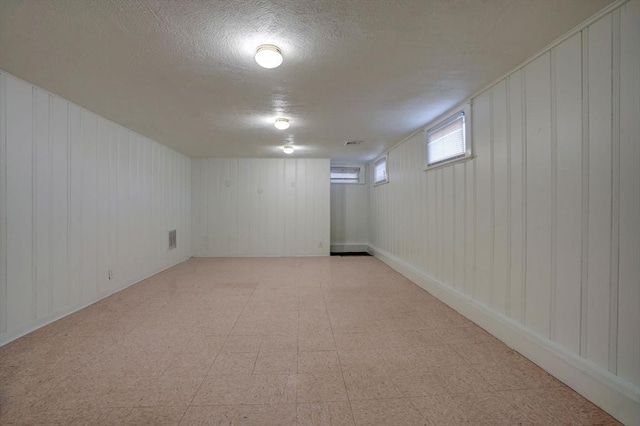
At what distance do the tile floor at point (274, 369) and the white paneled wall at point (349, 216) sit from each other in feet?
13.7

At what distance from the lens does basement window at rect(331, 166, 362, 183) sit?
760 centimetres

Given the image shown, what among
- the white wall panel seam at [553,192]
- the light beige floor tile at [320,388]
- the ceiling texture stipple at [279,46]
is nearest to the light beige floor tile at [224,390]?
the light beige floor tile at [320,388]

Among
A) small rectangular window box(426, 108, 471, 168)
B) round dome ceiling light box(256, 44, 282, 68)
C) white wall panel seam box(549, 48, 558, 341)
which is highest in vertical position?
round dome ceiling light box(256, 44, 282, 68)

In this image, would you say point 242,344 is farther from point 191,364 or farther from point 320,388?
point 320,388

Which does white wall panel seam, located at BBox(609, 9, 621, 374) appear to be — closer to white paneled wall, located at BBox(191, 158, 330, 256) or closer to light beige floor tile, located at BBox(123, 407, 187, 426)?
light beige floor tile, located at BBox(123, 407, 187, 426)

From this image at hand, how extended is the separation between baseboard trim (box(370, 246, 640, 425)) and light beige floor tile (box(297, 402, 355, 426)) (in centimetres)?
151

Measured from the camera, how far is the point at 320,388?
1.81m

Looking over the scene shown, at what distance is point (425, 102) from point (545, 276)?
6.82ft

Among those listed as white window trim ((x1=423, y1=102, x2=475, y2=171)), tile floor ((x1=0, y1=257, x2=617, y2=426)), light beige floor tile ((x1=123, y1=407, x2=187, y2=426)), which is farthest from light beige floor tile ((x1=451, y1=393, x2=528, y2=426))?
white window trim ((x1=423, y1=102, x2=475, y2=171))

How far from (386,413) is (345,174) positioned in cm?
647

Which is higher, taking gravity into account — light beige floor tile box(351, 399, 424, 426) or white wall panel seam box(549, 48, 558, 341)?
white wall panel seam box(549, 48, 558, 341)

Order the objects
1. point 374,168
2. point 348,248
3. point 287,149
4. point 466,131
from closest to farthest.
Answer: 1. point 466,131
2. point 287,149
3. point 374,168
4. point 348,248

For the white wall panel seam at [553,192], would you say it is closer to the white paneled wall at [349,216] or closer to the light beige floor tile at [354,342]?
the light beige floor tile at [354,342]

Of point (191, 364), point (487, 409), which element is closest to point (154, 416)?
point (191, 364)
